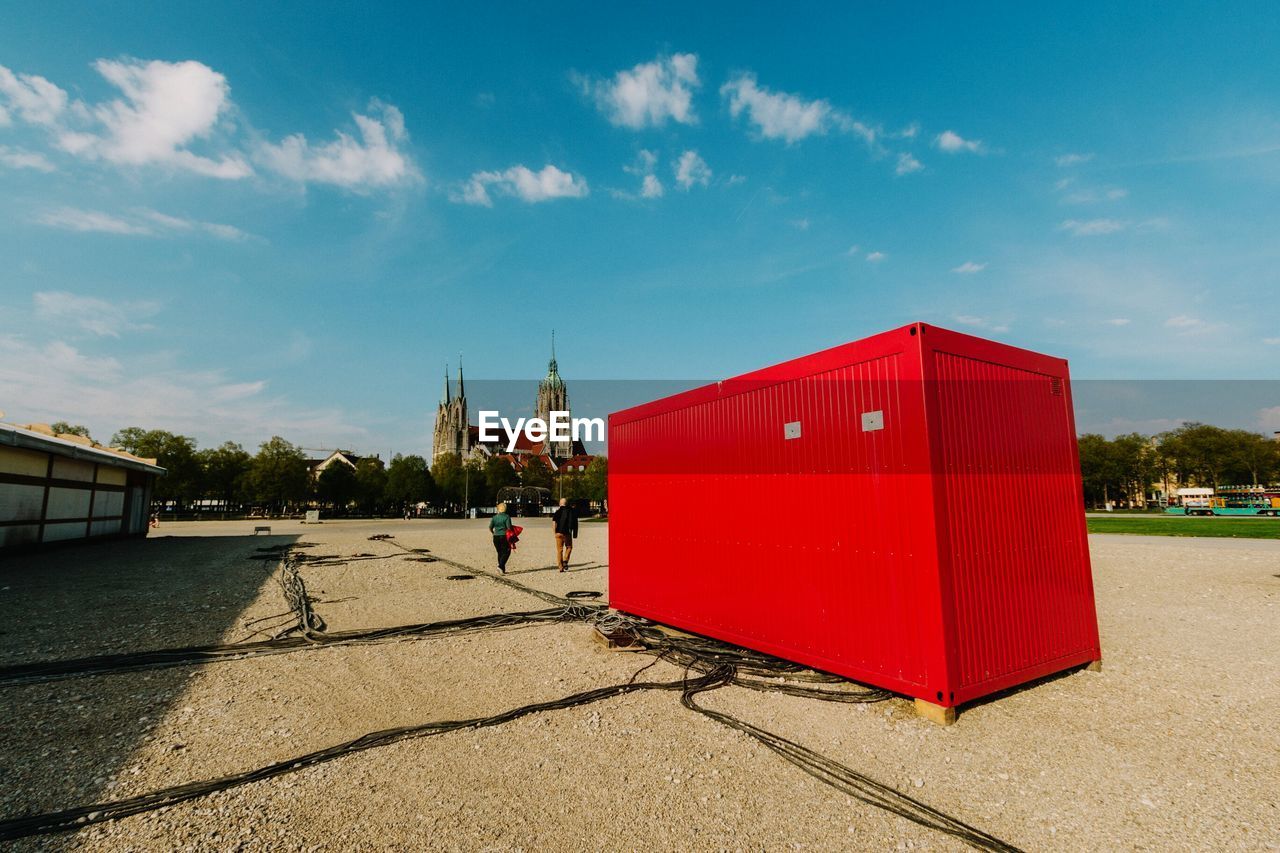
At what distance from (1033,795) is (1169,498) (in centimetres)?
11217

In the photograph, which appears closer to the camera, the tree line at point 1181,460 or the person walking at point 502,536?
the person walking at point 502,536

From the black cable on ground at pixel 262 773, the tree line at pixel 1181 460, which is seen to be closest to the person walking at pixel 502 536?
the black cable on ground at pixel 262 773

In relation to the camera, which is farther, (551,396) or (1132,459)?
(551,396)

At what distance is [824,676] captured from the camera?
22.0 feet

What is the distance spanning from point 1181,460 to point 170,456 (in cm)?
12366

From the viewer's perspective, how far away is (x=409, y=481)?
235 ft

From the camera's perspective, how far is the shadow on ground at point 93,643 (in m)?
4.26

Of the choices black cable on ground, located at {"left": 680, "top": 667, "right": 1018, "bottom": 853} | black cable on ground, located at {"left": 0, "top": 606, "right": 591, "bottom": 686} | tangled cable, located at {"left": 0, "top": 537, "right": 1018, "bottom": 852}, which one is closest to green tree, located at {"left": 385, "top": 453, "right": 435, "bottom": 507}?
tangled cable, located at {"left": 0, "top": 537, "right": 1018, "bottom": 852}

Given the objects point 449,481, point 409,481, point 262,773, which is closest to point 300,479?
point 409,481

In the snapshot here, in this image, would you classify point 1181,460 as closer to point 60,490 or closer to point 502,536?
point 502,536

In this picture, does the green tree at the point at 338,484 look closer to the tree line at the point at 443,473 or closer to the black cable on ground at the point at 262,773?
the tree line at the point at 443,473

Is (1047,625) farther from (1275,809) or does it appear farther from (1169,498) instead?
(1169,498)

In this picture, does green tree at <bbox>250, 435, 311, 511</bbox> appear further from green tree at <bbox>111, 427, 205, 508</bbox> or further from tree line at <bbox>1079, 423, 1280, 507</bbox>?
tree line at <bbox>1079, 423, 1280, 507</bbox>

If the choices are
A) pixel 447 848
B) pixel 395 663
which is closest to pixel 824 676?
pixel 447 848
